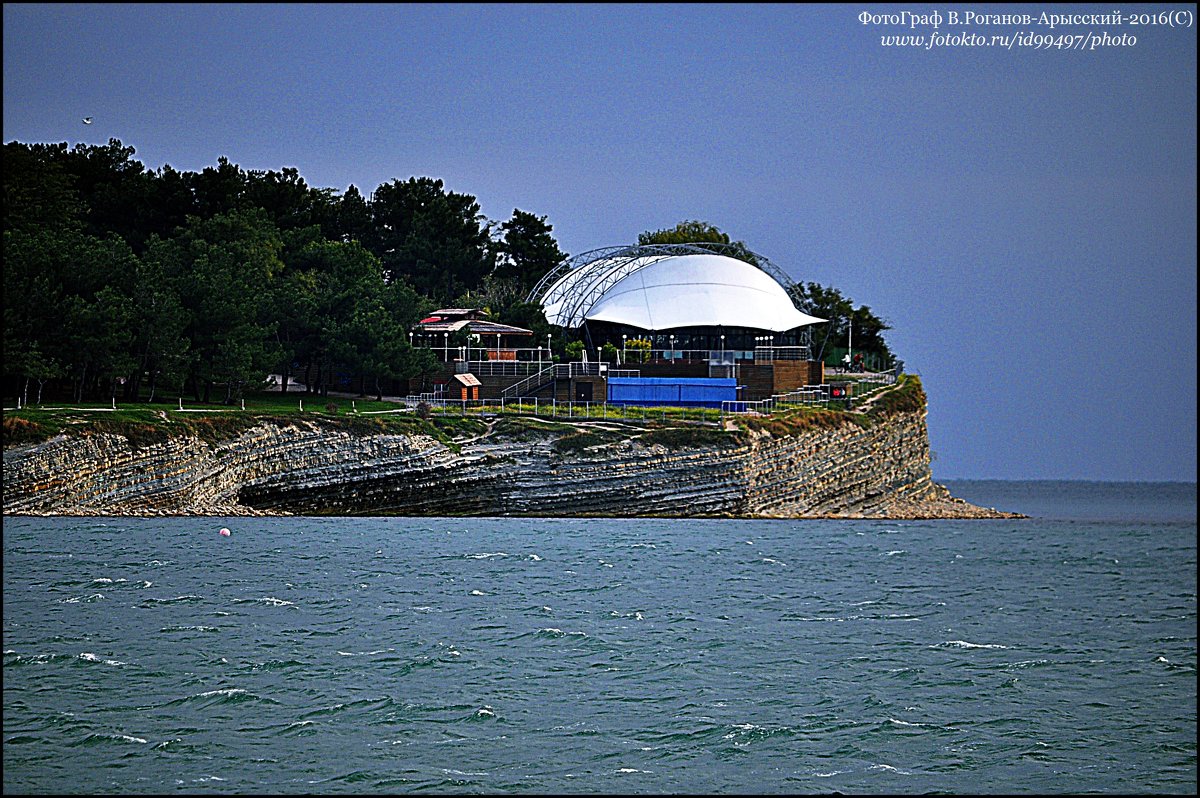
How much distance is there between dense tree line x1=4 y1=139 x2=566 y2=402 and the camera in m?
51.4

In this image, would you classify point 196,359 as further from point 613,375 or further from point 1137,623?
point 1137,623

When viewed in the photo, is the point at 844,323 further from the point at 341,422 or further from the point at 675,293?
the point at 341,422

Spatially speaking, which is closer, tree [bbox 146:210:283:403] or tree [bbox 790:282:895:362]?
tree [bbox 146:210:283:403]

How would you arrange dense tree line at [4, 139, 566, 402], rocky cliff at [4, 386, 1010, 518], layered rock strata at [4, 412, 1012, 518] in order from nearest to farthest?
layered rock strata at [4, 412, 1012, 518]
rocky cliff at [4, 386, 1010, 518]
dense tree line at [4, 139, 566, 402]

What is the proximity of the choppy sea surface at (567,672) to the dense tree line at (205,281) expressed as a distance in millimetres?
14549

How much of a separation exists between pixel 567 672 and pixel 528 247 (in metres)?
83.0

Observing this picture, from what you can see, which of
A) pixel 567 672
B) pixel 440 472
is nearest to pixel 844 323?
pixel 440 472

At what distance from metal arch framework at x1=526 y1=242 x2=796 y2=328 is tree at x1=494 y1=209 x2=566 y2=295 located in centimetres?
503

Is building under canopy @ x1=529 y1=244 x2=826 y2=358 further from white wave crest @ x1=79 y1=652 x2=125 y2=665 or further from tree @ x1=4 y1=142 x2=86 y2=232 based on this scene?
white wave crest @ x1=79 y1=652 x2=125 y2=665

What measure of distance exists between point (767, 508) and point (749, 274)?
31669 mm

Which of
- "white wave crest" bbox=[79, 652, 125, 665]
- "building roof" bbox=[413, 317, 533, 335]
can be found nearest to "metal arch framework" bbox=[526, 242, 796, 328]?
"building roof" bbox=[413, 317, 533, 335]

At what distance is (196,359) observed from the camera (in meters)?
55.2

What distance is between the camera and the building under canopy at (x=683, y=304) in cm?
7844

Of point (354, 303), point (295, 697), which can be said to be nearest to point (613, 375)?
point (354, 303)
